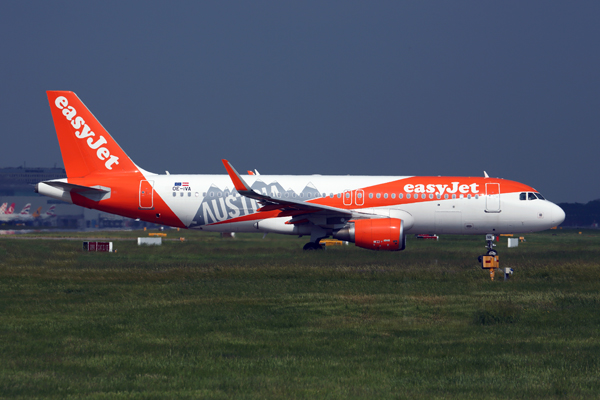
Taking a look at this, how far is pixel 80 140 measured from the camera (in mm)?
29125

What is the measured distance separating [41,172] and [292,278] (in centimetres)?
15269

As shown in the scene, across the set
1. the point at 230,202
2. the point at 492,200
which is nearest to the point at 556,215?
the point at 492,200

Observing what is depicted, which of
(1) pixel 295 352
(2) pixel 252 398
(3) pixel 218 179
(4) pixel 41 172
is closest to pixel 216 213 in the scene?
(3) pixel 218 179

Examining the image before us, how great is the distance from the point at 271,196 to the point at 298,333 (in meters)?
17.8

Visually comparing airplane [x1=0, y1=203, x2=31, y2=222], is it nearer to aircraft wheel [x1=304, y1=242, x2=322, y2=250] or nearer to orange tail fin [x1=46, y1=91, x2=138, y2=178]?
orange tail fin [x1=46, y1=91, x2=138, y2=178]

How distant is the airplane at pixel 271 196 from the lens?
28469 mm

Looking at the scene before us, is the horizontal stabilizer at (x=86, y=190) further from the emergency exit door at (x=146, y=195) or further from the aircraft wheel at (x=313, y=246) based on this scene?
the aircraft wheel at (x=313, y=246)

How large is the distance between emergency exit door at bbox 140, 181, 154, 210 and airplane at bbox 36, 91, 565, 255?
4cm

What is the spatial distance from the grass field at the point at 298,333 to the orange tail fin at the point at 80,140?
25.8 feet

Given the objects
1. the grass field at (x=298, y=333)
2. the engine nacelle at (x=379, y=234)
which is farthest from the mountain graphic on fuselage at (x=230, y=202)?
the grass field at (x=298, y=333)

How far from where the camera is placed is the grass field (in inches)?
310

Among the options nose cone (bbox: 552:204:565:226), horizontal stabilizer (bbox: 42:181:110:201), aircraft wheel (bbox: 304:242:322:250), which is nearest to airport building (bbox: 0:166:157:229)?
horizontal stabilizer (bbox: 42:181:110:201)

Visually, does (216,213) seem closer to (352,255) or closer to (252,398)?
(352,255)

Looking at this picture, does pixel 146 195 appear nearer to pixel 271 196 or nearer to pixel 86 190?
pixel 86 190
